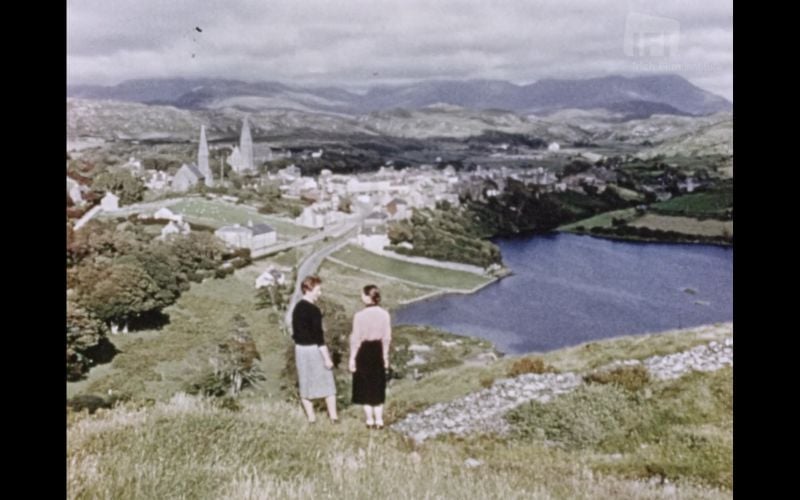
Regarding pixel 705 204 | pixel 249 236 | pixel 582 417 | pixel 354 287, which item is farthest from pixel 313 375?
pixel 705 204

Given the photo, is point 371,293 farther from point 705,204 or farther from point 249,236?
point 705,204

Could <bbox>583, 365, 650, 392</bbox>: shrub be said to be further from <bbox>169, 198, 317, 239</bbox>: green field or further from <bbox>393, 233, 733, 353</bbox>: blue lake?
<bbox>169, 198, 317, 239</bbox>: green field

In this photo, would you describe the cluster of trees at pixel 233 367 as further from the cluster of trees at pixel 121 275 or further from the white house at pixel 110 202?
the white house at pixel 110 202

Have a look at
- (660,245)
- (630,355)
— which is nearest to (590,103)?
(660,245)

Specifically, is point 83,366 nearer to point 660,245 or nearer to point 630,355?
point 630,355

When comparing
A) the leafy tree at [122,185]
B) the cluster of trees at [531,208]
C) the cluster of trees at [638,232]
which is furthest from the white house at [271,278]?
the cluster of trees at [638,232]

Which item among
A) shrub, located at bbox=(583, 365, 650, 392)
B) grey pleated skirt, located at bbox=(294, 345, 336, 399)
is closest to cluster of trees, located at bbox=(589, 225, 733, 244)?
shrub, located at bbox=(583, 365, 650, 392)
